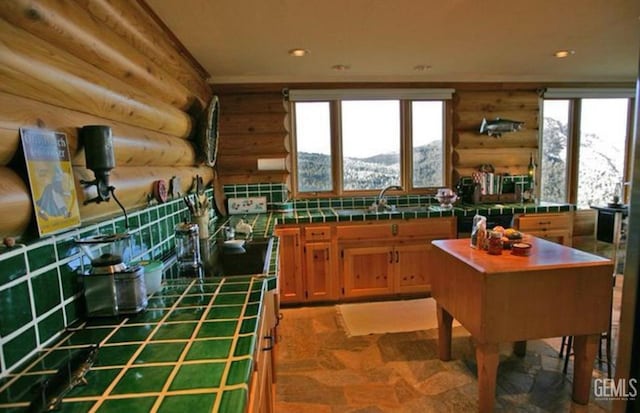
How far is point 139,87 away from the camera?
1.88 m

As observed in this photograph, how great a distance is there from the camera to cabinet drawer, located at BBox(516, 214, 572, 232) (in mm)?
3723

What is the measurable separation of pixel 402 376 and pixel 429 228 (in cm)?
165

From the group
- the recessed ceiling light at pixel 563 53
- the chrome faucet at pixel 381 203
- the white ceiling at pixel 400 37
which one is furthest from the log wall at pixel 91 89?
the recessed ceiling light at pixel 563 53

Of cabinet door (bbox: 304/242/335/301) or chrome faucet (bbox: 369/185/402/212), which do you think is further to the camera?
chrome faucet (bbox: 369/185/402/212)

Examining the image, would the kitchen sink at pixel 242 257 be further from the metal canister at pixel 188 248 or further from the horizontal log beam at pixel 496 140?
the horizontal log beam at pixel 496 140

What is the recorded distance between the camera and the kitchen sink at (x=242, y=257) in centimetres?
181

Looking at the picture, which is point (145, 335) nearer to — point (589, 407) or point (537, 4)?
point (589, 407)

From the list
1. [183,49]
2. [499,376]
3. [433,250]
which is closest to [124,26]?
[183,49]

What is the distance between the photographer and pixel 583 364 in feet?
6.45

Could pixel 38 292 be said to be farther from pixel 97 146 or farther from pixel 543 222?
pixel 543 222

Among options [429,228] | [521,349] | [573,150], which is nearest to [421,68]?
[429,228]

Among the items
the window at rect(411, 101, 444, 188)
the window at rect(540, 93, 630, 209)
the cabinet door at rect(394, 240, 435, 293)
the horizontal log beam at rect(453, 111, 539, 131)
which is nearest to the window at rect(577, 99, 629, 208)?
the window at rect(540, 93, 630, 209)

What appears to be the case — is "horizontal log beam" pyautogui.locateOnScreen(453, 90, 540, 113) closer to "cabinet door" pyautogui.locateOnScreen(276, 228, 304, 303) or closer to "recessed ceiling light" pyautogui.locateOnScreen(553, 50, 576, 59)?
"recessed ceiling light" pyautogui.locateOnScreen(553, 50, 576, 59)

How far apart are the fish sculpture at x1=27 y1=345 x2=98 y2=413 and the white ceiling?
5.96 ft
